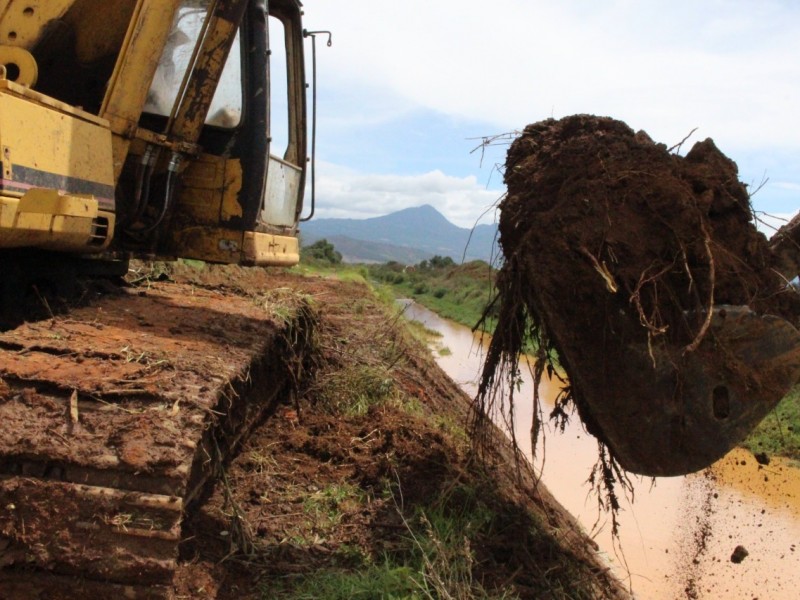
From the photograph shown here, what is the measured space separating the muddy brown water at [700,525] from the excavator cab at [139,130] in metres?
1.93

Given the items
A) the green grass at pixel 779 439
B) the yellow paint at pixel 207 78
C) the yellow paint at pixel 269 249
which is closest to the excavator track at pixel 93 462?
the yellow paint at pixel 269 249

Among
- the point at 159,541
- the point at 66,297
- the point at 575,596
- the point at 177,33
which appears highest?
the point at 177,33

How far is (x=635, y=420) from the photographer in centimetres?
372

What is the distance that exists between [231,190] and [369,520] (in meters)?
2.22

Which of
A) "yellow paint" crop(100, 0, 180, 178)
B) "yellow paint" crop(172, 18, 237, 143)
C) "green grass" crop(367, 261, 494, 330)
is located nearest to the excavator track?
"yellow paint" crop(100, 0, 180, 178)

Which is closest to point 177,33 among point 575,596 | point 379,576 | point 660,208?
point 660,208

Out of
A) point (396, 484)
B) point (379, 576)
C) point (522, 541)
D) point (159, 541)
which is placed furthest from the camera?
point (396, 484)

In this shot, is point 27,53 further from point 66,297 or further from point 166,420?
point 166,420

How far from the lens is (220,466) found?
417 cm

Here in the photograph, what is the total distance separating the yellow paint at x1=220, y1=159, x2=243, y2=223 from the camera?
4973 mm

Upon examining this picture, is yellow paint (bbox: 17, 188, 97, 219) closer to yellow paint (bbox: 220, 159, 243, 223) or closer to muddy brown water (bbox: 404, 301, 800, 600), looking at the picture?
yellow paint (bbox: 220, 159, 243, 223)

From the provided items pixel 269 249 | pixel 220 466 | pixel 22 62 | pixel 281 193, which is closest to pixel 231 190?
pixel 269 249

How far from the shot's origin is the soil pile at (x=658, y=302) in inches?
143

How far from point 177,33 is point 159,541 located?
9.61 ft
